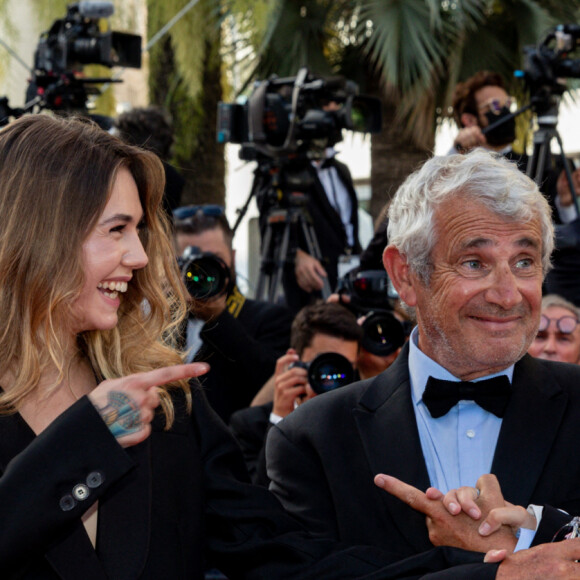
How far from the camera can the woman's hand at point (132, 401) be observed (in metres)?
1.91

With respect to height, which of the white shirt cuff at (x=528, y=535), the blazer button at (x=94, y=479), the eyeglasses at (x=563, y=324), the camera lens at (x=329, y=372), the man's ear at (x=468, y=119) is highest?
the man's ear at (x=468, y=119)

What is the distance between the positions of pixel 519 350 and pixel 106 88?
22.3 feet

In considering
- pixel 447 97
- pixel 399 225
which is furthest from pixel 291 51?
pixel 399 225

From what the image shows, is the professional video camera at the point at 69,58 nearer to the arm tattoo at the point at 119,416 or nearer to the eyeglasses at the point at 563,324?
the eyeglasses at the point at 563,324

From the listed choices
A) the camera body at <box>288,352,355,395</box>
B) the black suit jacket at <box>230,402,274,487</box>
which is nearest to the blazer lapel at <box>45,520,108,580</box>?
the camera body at <box>288,352,355,395</box>

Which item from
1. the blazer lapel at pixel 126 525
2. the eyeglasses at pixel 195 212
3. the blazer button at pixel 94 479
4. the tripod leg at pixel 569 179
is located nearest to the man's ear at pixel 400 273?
the blazer lapel at pixel 126 525

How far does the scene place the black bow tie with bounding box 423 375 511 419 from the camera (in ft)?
7.47

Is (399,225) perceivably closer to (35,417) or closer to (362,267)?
(35,417)

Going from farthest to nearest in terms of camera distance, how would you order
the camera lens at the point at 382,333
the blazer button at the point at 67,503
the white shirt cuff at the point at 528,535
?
the camera lens at the point at 382,333 < the white shirt cuff at the point at 528,535 < the blazer button at the point at 67,503

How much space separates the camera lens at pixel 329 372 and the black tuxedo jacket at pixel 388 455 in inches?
33.1

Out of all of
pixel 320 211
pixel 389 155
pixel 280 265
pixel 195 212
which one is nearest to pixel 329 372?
pixel 195 212

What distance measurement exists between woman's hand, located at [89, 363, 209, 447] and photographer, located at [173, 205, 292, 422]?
68.8 inches

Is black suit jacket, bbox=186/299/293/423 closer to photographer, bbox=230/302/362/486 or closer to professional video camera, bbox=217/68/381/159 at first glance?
photographer, bbox=230/302/362/486

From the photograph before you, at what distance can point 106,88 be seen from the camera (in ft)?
28.0
